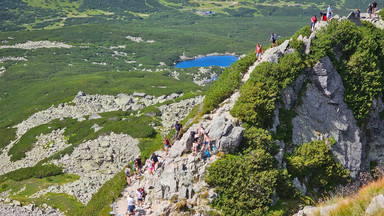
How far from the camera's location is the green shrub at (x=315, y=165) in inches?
1195

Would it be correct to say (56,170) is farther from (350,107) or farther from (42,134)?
(350,107)

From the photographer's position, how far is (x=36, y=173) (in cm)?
5669

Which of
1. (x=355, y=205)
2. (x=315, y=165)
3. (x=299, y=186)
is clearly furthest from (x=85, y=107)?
(x=355, y=205)

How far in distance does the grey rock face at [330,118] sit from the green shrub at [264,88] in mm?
2979

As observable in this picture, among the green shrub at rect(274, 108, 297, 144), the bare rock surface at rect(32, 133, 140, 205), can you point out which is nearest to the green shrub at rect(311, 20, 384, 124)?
the green shrub at rect(274, 108, 297, 144)

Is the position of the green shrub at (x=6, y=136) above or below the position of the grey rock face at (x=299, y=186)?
below

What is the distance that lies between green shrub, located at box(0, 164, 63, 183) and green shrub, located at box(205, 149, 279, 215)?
40603mm

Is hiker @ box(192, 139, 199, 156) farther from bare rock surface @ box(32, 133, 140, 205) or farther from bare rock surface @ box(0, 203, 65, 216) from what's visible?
bare rock surface @ box(32, 133, 140, 205)

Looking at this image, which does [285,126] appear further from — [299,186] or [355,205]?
[355,205]

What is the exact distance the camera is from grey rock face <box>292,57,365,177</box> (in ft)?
111

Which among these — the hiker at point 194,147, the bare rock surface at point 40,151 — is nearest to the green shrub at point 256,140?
the hiker at point 194,147

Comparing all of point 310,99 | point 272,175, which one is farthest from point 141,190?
point 310,99

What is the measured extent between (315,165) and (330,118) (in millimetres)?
7376

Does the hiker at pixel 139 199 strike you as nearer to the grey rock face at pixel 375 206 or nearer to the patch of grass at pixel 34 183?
the grey rock face at pixel 375 206
